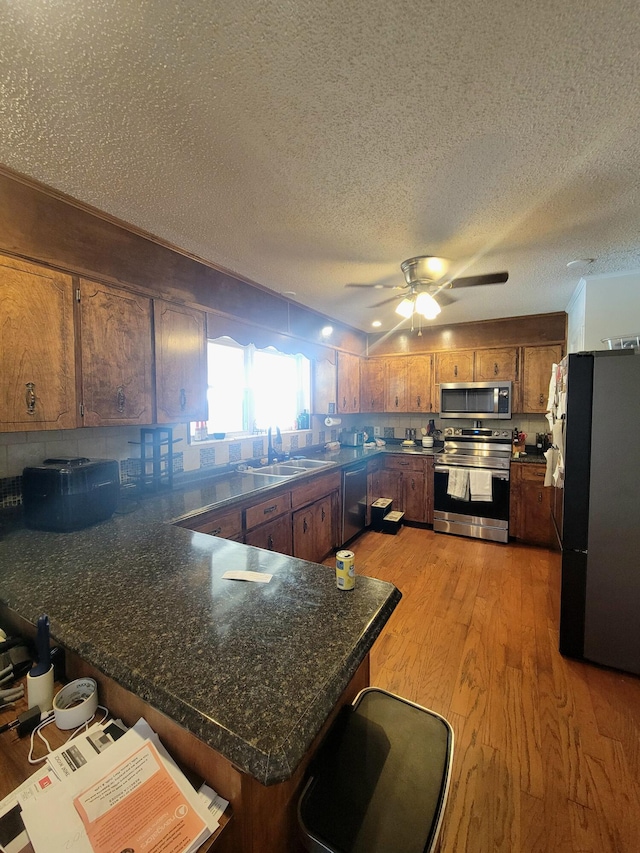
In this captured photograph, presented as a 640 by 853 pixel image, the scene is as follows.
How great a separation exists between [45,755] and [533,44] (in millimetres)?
2220

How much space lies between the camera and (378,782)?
0.84 meters

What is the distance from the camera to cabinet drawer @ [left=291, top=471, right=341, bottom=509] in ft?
9.37

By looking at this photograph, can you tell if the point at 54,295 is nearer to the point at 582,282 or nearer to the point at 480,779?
the point at 480,779

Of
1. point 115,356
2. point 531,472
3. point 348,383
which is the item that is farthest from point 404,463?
point 115,356

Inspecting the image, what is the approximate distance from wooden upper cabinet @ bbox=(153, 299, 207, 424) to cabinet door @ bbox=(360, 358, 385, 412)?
9.16ft

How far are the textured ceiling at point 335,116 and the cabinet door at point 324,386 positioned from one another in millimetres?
1971

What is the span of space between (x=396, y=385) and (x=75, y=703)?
4.40 meters

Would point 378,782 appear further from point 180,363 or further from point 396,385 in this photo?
point 396,385

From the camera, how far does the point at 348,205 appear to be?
1762mm

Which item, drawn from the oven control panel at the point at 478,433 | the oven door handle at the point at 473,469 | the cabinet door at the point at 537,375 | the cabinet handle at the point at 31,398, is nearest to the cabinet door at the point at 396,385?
the oven control panel at the point at 478,433

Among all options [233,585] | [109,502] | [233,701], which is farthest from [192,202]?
[233,701]

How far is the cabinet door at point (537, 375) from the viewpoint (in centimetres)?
387

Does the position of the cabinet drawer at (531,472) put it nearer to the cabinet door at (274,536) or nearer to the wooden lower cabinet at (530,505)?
the wooden lower cabinet at (530,505)

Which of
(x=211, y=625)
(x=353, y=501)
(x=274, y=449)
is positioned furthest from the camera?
(x=353, y=501)
